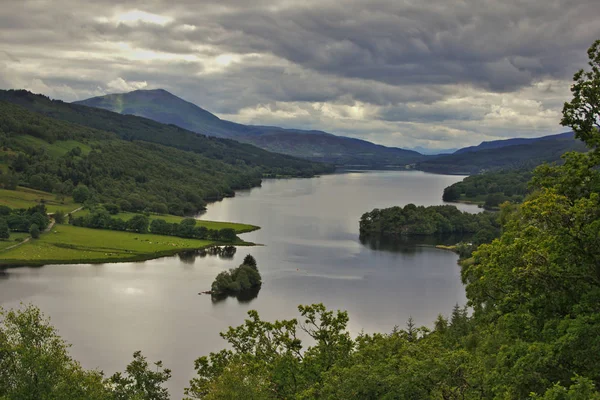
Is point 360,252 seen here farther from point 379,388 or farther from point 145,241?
point 379,388

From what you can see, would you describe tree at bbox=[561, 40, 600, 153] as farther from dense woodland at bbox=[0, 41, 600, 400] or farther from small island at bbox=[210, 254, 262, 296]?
small island at bbox=[210, 254, 262, 296]

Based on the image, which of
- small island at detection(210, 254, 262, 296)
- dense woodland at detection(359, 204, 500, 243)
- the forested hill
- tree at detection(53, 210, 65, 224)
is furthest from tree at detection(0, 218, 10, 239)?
dense woodland at detection(359, 204, 500, 243)

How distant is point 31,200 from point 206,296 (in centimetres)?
7645

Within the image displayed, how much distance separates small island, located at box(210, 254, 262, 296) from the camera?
239ft

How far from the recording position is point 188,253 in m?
99.8

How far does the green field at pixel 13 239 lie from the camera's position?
9338 cm

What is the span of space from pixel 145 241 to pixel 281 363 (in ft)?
280

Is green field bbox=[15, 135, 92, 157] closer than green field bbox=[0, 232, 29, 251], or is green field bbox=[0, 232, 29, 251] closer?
green field bbox=[0, 232, 29, 251]

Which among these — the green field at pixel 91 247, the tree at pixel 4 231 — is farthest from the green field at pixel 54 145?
the tree at pixel 4 231

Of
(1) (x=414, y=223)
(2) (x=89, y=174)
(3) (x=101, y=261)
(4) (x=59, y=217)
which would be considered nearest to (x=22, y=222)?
(4) (x=59, y=217)

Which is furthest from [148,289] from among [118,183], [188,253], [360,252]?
[118,183]

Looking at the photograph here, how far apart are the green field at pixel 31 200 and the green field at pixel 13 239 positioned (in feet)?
62.0

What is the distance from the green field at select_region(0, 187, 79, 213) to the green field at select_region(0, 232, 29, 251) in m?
18.9

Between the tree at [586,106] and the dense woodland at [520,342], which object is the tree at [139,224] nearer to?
the dense woodland at [520,342]
